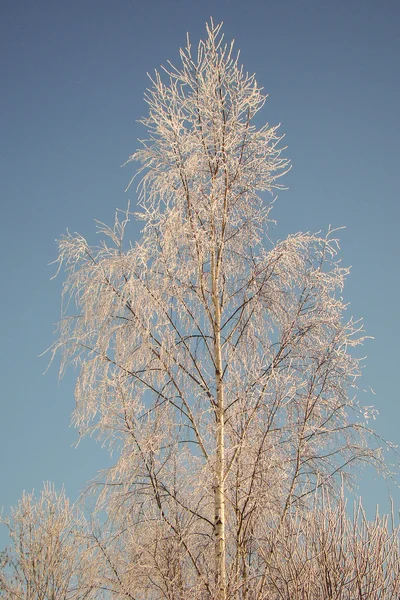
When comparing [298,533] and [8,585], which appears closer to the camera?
[298,533]

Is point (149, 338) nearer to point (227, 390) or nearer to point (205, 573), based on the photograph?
point (227, 390)

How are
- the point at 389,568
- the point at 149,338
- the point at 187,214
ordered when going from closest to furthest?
the point at 389,568 < the point at 149,338 < the point at 187,214

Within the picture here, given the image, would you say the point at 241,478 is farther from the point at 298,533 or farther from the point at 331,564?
the point at 331,564

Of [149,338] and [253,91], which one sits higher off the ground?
[253,91]

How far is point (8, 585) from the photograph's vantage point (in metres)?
12.0

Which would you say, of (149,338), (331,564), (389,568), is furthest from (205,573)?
(149,338)

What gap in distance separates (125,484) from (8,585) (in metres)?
6.75

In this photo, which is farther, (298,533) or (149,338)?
(149,338)

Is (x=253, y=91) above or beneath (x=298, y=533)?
above

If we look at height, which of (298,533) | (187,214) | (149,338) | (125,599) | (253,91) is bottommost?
(125,599)

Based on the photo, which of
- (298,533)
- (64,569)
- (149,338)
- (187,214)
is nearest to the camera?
(298,533)

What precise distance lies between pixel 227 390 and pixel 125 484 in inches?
52.4

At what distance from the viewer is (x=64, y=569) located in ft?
39.0

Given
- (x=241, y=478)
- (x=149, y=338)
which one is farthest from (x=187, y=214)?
(x=241, y=478)
